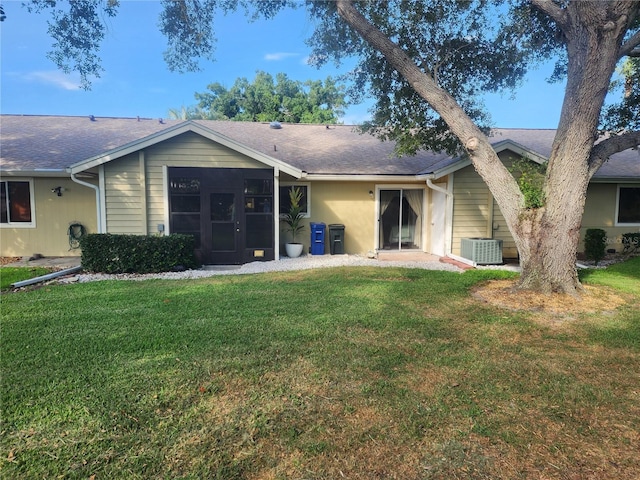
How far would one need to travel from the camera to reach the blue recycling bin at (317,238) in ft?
37.3

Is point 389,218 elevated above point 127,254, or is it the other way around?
point 389,218

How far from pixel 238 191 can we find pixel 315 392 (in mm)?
7702

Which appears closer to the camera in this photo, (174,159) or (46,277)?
(46,277)

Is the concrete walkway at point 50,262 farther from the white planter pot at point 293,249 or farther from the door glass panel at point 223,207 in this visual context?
the white planter pot at point 293,249

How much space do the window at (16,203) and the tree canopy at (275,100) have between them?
18.4 metres

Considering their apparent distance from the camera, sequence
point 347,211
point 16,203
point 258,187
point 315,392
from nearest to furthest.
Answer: point 315,392 < point 258,187 < point 16,203 < point 347,211

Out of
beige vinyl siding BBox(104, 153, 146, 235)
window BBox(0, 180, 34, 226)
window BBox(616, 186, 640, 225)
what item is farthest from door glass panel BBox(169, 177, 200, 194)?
window BBox(616, 186, 640, 225)

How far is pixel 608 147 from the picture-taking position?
691 centimetres

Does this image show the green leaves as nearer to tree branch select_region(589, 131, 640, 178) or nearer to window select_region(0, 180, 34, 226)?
window select_region(0, 180, 34, 226)

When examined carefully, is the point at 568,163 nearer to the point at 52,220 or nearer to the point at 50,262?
the point at 50,262

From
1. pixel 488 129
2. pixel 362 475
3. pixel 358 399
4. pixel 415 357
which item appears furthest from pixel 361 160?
pixel 362 475

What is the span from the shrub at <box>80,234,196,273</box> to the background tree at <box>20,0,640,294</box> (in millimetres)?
4718

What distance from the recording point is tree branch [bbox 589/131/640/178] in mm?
6867

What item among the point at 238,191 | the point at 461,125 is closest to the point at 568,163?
the point at 461,125
